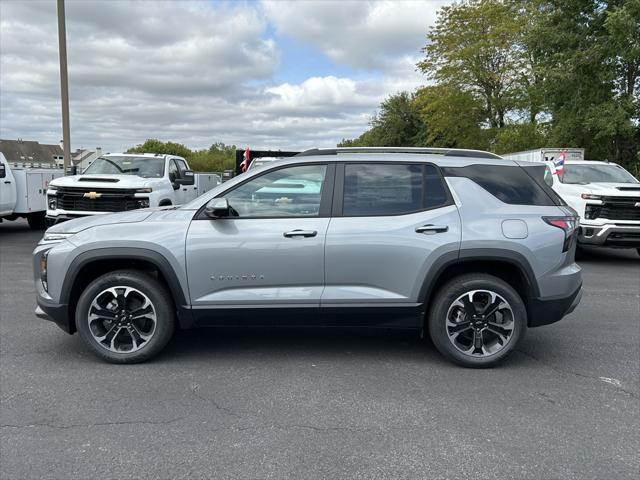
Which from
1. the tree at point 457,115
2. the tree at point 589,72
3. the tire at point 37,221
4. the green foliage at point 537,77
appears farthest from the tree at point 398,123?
the tire at point 37,221

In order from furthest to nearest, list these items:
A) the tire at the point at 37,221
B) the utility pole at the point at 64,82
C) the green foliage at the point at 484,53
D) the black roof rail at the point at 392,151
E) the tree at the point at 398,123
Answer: the tree at the point at 398,123 → the green foliage at the point at 484,53 → the utility pole at the point at 64,82 → the tire at the point at 37,221 → the black roof rail at the point at 392,151

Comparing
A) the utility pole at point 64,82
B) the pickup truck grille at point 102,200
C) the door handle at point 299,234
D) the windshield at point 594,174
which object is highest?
the utility pole at point 64,82

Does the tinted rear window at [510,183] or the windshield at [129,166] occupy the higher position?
the windshield at [129,166]

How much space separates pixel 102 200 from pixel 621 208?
31.8 ft

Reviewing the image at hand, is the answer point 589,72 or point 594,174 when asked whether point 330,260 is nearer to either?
point 594,174

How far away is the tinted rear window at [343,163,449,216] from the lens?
14.7 ft

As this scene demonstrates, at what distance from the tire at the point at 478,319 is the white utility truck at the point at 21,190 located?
1169 centimetres

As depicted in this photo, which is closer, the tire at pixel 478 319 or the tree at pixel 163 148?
the tire at pixel 478 319

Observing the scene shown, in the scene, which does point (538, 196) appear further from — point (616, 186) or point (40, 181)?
point (40, 181)

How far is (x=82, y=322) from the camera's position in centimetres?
439

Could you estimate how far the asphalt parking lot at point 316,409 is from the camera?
302 cm

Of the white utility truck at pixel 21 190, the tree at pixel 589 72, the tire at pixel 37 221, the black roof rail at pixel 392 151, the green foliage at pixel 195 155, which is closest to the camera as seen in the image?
the black roof rail at pixel 392 151

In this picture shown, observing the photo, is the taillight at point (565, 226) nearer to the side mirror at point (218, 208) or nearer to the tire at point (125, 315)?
the side mirror at point (218, 208)

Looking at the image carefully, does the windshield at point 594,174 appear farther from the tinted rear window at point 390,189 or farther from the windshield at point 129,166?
the windshield at point 129,166
